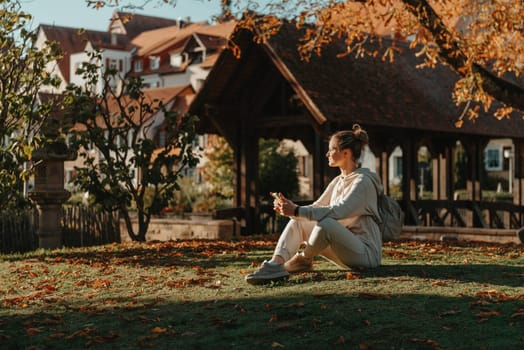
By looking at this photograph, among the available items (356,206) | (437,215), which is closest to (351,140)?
(356,206)

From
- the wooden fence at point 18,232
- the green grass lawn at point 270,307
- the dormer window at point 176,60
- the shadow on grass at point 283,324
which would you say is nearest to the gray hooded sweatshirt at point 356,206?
the green grass lawn at point 270,307

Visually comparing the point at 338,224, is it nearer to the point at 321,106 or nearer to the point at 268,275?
the point at 268,275

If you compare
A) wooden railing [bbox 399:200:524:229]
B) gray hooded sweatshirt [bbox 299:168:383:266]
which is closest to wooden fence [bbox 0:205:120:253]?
wooden railing [bbox 399:200:524:229]

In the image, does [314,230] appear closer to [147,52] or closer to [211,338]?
[211,338]

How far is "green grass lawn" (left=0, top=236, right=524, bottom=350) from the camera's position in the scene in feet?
18.6

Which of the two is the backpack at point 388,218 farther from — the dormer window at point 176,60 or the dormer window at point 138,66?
the dormer window at point 138,66

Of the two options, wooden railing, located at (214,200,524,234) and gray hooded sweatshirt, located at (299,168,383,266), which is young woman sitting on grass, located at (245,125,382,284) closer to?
gray hooded sweatshirt, located at (299,168,383,266)

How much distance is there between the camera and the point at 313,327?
19.5ft

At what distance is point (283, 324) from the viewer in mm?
6020

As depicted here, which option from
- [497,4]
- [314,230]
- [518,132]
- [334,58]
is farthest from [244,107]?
A: [314,230]

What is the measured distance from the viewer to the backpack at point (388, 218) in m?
8.18

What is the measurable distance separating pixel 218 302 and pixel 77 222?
420 inches

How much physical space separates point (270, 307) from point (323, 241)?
1.19 m

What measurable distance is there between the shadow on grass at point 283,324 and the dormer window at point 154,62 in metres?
70.4
